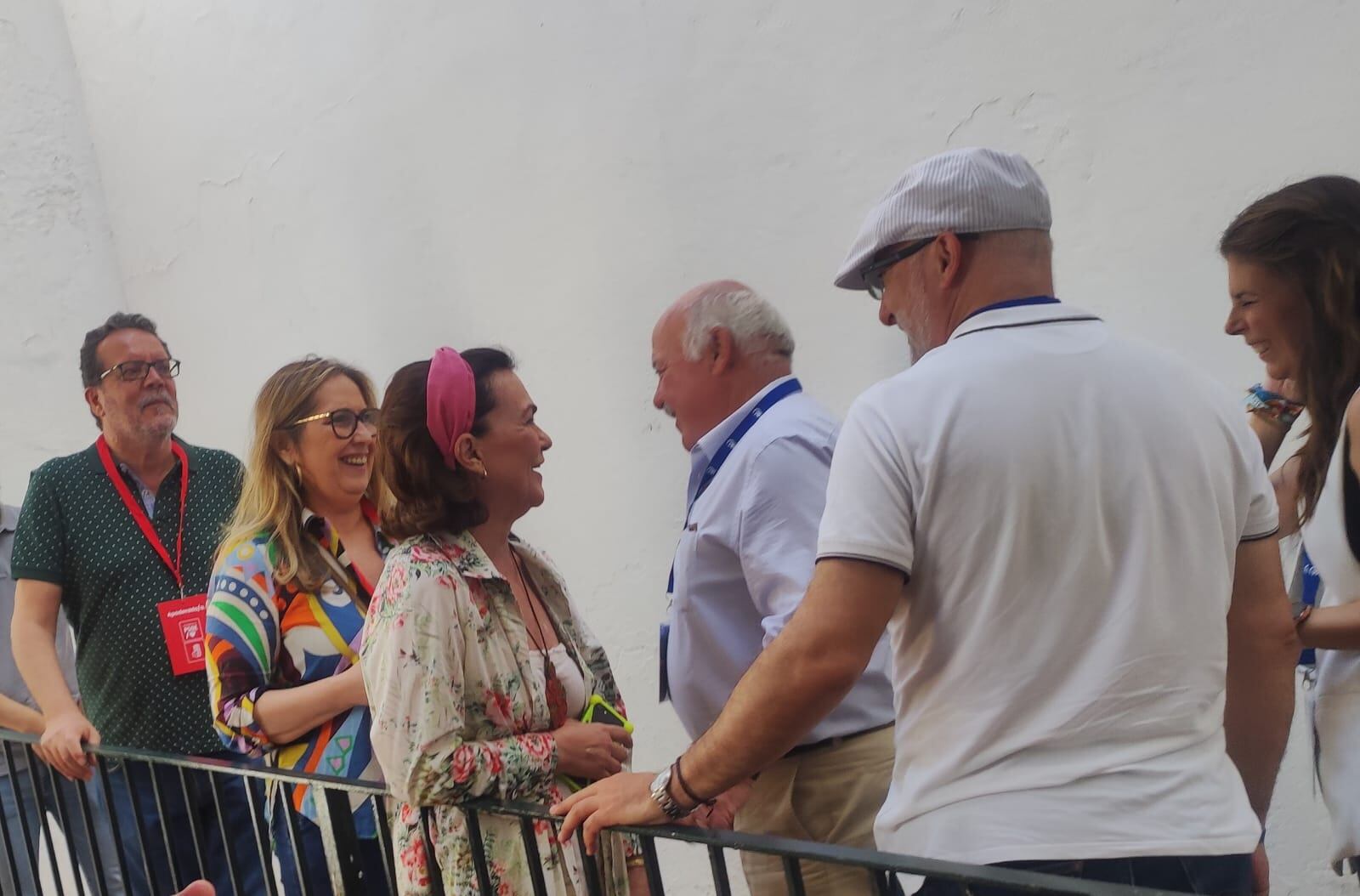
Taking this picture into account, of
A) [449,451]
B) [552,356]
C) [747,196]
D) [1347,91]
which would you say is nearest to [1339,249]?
[1347,91]

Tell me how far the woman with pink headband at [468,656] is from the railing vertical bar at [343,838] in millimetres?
258

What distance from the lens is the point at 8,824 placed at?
3.19 m

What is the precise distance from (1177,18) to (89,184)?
4.36 metres

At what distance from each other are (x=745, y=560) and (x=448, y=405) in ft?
1.80

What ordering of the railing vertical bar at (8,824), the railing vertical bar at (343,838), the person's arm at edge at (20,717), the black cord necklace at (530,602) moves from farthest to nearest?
the person's arm at edge at (20,717) < the railing vertical bar at (8,824) < the railing vertical bar at (343,838) < the black cord necklace at (530,602)

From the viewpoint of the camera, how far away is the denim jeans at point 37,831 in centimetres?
309

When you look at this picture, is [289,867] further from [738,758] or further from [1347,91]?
[1347,91]

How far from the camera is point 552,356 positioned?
379cm

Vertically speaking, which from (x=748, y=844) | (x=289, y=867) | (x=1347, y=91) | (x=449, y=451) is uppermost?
(x=1347, y=91)

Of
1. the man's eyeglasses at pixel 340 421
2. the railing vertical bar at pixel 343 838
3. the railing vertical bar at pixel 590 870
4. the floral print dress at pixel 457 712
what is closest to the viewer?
the railing vertical bar at pixel 590 870

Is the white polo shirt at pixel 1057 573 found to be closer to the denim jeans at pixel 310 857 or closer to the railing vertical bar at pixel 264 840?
the denim jeans at pixel 310 857

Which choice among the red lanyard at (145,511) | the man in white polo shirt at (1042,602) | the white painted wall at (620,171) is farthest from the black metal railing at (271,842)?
the white painted wall at (620,171)

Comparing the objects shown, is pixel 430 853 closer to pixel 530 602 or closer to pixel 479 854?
pixel 479 854

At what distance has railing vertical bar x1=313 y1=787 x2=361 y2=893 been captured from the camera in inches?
83.6
